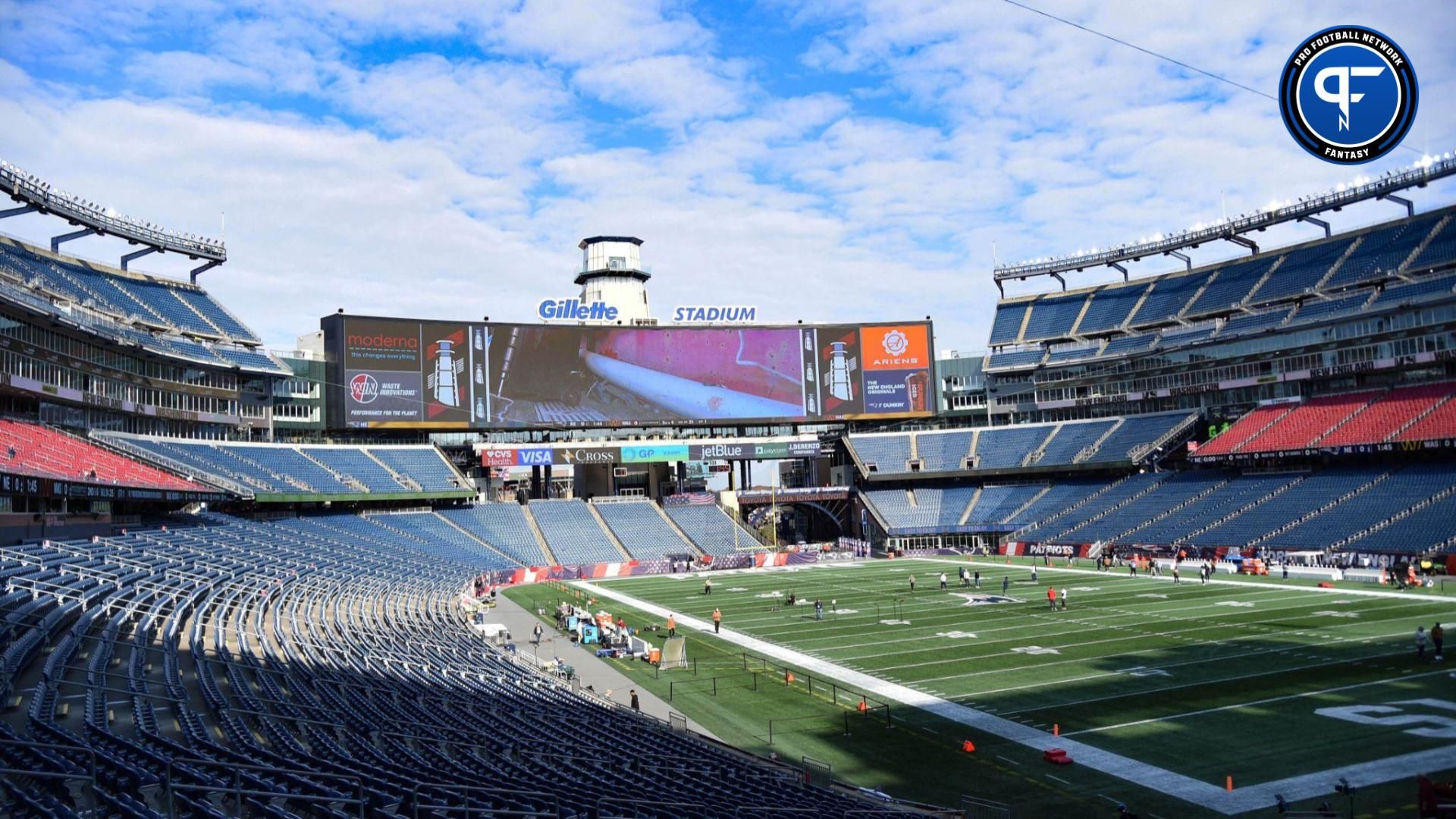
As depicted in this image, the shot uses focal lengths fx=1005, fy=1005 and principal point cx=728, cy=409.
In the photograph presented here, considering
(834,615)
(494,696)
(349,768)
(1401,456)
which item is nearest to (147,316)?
(834,615)

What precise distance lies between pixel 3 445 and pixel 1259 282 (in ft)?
269

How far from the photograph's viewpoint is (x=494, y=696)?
80.9 ft

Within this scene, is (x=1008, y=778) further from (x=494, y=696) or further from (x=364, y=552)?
(x=364, y=552)

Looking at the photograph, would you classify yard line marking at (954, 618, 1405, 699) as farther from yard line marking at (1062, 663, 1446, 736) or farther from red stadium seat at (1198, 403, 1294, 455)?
red stadium seat at (1198, 403, 1294, 455)

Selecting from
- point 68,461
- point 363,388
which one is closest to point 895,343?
point 363,388

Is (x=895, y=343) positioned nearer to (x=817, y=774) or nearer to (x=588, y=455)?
(x=588, y=455)

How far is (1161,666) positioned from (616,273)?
73672 millimetres

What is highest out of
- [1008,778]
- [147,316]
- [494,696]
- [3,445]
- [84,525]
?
[147,316]

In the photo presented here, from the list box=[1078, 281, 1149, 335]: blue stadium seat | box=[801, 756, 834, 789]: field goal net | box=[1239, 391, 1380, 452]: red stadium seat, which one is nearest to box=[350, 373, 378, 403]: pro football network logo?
box=[801, 756, 834, 789]: field goal net

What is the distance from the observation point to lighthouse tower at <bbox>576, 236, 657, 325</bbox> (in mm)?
97625

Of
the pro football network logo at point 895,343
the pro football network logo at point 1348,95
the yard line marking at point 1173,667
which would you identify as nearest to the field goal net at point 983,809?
the yard line marking at point 1173,667

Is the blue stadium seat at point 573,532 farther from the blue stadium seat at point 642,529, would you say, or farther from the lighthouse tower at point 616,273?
the lighthouse tower at point 616,273

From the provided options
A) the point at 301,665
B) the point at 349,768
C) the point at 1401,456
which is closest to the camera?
the point at 349,768

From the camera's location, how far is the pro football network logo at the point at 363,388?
244 feet
